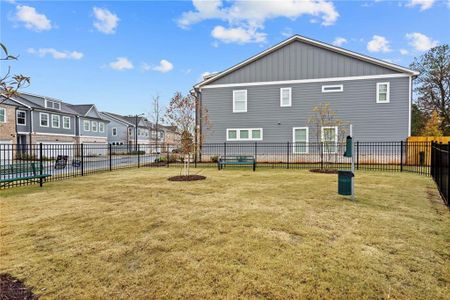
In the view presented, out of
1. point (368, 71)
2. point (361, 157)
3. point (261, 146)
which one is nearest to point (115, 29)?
point (261, 146)

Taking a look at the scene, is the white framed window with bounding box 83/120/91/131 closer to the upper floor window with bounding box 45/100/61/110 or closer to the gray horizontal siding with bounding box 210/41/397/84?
the upper floor window with bounding box 45/100/61/110

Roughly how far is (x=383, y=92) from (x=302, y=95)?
530cm

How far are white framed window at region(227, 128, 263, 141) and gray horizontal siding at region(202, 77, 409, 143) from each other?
0.31m

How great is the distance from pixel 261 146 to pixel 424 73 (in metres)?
27.1

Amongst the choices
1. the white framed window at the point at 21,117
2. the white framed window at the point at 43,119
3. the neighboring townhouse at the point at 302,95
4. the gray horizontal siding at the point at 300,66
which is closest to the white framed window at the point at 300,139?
the neighboring townhouse at the point at 302,95

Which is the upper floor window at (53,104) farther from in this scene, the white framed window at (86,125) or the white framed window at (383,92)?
the white framed window at (383,92)

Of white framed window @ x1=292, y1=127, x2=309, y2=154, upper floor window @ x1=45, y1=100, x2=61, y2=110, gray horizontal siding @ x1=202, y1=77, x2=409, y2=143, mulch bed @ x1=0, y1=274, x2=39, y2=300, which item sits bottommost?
mulch bed @ x1=0, y1=274, x2=39, y2=300

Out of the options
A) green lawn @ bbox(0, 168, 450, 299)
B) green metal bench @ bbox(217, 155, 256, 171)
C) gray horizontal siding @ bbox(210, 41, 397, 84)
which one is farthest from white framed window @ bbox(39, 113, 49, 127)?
green lawn @ bbox(0, 168, 450, 299)

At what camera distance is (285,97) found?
62.7ft

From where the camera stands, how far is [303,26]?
1986cm

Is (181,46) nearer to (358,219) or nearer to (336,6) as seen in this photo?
(336,6)

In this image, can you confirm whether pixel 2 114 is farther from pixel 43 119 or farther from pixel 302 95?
pixel 302 95

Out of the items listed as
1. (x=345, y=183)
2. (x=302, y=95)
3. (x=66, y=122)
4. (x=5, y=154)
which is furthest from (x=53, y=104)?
(x=345, y=183)

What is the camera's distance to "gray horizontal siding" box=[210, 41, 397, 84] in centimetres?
1772
